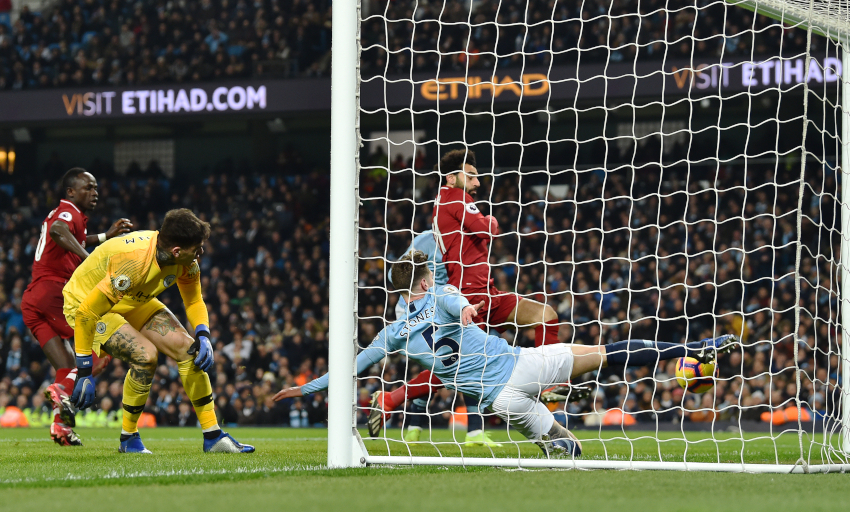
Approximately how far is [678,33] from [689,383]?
11226mm

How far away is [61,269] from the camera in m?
7.27

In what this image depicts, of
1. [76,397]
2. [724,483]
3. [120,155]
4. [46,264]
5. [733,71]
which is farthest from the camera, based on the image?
[120,155]

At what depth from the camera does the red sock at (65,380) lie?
21.4 feet

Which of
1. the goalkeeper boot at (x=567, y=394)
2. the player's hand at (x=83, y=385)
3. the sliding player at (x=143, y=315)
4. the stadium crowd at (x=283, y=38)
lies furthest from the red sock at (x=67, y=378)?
the stadium crowd at (x=283, y=38)

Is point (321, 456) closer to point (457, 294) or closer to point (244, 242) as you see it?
point (457, 294)

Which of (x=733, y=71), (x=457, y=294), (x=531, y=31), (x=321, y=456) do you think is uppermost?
(x=531, y=31)

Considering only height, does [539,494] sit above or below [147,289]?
below

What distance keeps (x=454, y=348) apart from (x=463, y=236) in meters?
1.32

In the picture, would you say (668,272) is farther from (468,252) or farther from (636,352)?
(636,352)

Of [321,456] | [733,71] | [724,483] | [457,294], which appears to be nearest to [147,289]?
[321,456]

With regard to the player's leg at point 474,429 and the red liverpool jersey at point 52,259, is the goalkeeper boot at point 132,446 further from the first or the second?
the player's leg at point 474,429

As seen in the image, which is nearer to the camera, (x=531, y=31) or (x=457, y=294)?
(x=457, y=294)

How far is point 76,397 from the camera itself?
16.8 ft

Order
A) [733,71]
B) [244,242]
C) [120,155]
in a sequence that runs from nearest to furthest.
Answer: [733,71], [244,242], [120,155]
